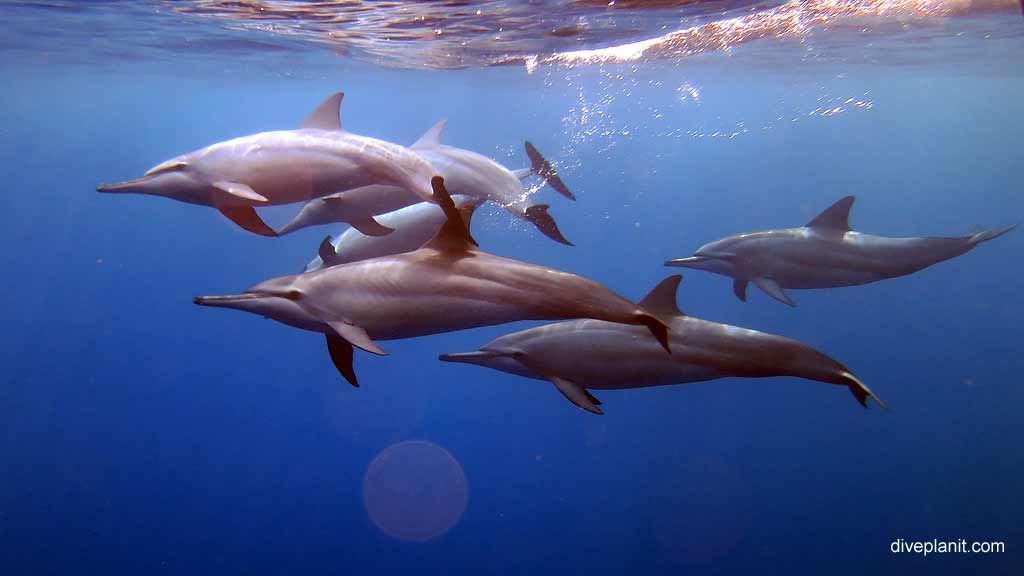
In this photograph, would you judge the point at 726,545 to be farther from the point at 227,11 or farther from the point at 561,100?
the point at 561,100

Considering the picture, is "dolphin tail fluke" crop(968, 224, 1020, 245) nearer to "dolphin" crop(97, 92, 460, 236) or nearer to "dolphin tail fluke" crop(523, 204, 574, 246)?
"dolphin tail fluke" crop(523, 204, 574, 246)

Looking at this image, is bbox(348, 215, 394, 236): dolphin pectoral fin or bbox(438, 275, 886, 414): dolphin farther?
bbox(348, 215, 394, 236): dolphin pectoral fin

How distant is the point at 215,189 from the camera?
3705mm

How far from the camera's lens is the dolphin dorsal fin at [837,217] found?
6.46m

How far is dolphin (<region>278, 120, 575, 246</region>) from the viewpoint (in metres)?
4.71

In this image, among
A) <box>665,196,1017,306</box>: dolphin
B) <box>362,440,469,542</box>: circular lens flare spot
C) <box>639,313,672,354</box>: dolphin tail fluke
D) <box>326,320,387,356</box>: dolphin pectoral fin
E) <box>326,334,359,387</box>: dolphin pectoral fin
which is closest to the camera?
→ <box>639,313,672,354</box>: dolphin tail fluke

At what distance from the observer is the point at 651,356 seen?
3992 mm

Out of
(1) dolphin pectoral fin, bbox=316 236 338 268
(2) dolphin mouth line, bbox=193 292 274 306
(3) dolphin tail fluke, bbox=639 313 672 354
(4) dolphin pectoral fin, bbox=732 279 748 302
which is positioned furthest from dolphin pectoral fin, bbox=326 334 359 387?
(4) dolphin pectoral fin, bbox=732 279 748 302

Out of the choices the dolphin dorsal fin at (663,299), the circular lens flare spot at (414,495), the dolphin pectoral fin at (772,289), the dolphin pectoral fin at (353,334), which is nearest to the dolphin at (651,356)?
the dolphin dorsal fin at (663,299)

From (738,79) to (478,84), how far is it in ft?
33.1

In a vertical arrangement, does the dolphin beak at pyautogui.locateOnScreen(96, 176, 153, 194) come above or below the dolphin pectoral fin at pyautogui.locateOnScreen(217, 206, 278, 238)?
above

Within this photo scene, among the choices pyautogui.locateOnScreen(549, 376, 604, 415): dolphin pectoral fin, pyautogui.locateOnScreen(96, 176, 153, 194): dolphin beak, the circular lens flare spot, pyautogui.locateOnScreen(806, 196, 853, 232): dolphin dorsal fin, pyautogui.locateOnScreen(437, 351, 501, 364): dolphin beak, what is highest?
pyautogui.locateOnScreen(96, 176, 153, 194): dolphin beak

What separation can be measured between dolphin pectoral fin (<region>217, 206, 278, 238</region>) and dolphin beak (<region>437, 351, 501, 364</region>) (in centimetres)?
138

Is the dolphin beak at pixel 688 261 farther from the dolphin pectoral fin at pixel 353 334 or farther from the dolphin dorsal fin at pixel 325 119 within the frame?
the dolphin pectoral fin at pixel 353 334
